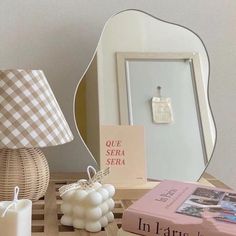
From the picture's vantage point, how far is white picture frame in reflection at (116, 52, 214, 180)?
960 millimetres

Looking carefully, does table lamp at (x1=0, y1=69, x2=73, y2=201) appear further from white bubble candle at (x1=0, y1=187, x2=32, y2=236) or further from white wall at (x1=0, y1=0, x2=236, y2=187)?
white wall at (x1=0, y1=0, x2=236, y2=187)

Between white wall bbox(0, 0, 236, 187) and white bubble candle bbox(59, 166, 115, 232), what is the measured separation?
0.35 metres

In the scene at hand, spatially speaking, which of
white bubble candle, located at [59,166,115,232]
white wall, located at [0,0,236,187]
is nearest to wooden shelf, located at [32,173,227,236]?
white bubble candle, located at [59,166,115,232]

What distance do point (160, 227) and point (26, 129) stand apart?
0.91ft

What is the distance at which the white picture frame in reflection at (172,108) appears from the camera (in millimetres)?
960

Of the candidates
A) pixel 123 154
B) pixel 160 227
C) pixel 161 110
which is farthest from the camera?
pixel 161 110

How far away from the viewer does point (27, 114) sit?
0.69 m

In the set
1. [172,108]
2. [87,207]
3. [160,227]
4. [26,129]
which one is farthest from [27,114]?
[172,108]

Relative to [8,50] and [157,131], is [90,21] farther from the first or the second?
[157,131]

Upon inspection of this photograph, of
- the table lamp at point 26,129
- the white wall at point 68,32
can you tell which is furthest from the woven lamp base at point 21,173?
the white wall at point 68,32

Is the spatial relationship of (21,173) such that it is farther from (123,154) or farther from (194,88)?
(194,88)

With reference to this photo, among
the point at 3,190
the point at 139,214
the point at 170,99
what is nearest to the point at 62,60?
the point at 170,99

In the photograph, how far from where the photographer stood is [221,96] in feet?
3.63

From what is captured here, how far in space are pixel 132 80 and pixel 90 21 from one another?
0.20 meters
